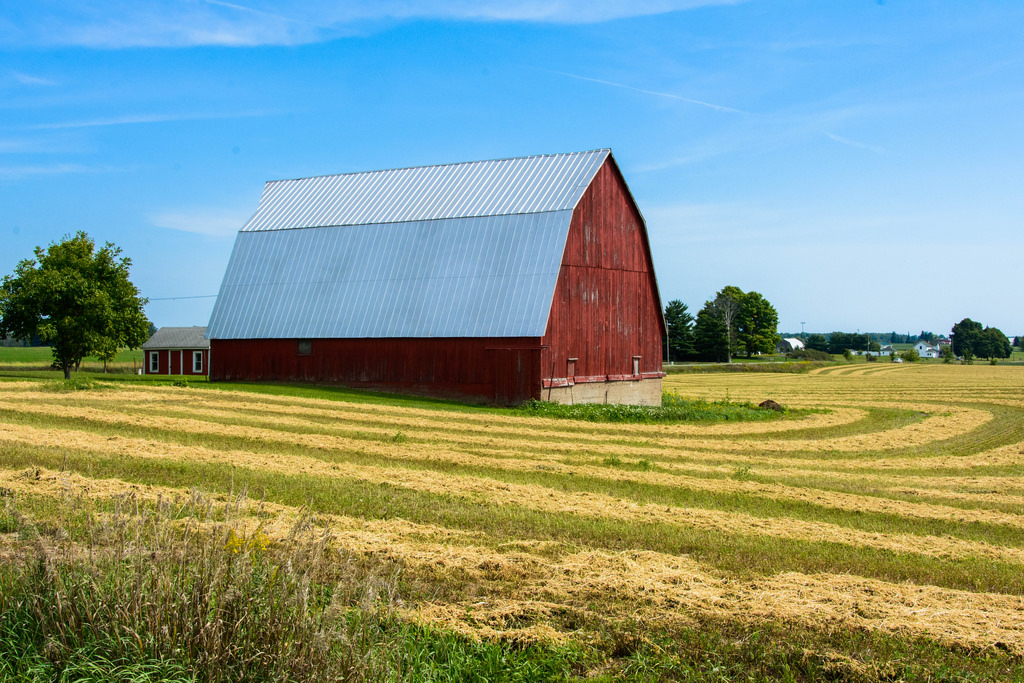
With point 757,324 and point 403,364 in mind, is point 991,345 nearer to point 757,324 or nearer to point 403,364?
point 757,324

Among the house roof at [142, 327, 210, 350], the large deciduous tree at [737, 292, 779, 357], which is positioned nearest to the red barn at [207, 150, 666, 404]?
the house roof at [142, 327, 210, 350]

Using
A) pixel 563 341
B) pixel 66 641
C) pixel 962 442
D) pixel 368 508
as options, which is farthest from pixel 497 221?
pixel 66 641

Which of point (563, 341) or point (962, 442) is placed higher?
point (563, 341)

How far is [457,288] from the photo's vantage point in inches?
1485

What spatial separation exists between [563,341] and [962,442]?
15305 mm

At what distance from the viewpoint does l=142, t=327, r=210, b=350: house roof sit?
2992 inches

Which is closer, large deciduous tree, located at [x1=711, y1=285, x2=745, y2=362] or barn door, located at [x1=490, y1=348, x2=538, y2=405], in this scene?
barn door, located at [x1=490, y1=348, x2=538, y2=405]

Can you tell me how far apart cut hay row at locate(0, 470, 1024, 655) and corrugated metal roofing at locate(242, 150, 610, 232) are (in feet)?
91.5

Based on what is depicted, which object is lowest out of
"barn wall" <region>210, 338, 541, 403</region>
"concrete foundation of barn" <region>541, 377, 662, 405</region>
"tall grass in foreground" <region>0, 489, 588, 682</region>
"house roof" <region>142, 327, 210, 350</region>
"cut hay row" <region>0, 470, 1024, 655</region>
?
"cut hay row" <region>0, 470, 1024, 655</region>

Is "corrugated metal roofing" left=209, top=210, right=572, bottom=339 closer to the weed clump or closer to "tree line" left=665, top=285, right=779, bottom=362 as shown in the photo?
the weed clump

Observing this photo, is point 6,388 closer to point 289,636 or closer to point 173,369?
point 289,636

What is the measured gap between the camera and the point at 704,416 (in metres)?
33.8

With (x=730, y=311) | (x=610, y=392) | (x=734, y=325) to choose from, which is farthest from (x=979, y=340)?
(x=610, y=392)

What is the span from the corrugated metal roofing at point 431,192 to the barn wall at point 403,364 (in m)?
6.42
